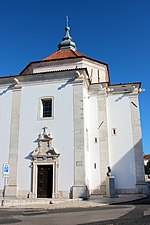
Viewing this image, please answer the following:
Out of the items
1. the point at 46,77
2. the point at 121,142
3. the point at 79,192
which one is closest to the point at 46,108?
the point at 46,77

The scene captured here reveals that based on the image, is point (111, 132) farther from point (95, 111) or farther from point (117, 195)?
point (117, 195)

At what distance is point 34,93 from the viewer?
18.8 m

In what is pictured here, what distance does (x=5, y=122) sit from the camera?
60.7ft

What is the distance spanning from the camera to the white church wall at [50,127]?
1648 centimetres

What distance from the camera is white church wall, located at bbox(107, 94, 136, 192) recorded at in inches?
733

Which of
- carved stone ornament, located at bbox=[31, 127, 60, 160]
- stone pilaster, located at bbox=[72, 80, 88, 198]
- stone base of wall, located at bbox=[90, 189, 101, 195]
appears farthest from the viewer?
stone base of wall, located at bbox=[90, 189, 101, 195]

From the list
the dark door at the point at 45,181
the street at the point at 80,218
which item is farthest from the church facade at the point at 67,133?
the street at the point at 80,218

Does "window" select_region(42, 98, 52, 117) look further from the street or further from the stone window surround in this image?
the street

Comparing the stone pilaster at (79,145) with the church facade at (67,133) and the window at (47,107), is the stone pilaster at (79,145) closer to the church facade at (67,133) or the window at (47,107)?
the church facade at (67,133)

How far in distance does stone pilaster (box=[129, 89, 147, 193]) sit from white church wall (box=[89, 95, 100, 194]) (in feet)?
9.35

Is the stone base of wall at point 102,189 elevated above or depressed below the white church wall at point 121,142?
below

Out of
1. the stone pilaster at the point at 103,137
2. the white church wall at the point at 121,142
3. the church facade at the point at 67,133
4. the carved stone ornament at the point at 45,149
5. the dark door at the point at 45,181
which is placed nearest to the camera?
the dark door at the point at 45,181

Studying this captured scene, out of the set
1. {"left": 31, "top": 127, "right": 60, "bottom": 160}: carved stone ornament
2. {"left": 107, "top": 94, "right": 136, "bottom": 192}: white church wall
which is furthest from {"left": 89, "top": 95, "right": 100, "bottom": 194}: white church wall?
{"left": 31, "top": 127, "right": 60, "bottom": 160}: carved stone ornament

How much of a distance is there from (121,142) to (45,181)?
6.68 metres
